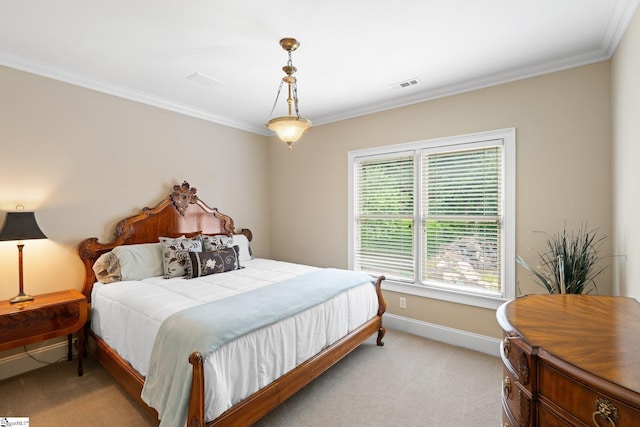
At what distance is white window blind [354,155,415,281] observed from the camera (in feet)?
11.7

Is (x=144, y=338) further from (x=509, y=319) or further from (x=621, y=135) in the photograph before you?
(x=621, y=135)

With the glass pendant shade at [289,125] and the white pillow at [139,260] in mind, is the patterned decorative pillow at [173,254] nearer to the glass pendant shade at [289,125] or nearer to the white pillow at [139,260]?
the white pillow at [139,260]

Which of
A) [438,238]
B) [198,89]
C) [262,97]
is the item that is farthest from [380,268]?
[198,89]

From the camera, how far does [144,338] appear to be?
1.99 m

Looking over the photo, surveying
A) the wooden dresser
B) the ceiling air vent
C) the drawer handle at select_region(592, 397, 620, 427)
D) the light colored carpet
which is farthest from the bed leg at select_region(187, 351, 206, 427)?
the ceiling air vent

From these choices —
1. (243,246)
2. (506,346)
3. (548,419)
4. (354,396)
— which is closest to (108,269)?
(243,246)

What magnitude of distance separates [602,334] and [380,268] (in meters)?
2.68

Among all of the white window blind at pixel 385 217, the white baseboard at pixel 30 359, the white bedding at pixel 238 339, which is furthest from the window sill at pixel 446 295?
the white baseboard at pixel 30 359

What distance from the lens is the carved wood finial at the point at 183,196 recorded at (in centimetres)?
368

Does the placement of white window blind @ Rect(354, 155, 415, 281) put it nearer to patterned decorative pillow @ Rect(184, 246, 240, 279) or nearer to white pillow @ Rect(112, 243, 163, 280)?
patterned decorative pillow @ Rect(184, 246, 240, 279)

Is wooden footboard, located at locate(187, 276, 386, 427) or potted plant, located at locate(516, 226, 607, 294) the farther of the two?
potted plant, located at locate(516, 226, 607, 294)

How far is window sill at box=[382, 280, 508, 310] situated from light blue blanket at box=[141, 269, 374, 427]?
1603 millimetres

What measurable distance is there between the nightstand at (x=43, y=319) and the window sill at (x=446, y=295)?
305 centimetres

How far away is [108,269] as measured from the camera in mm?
2877
